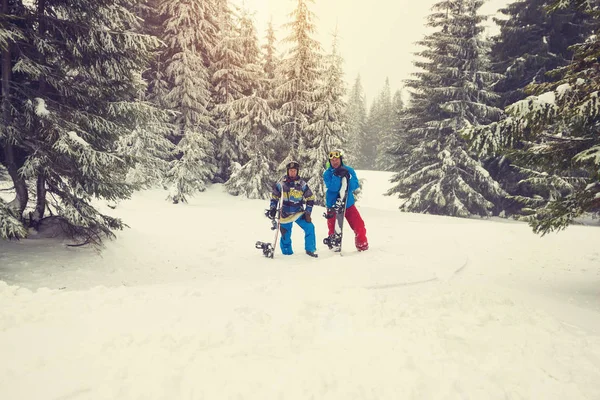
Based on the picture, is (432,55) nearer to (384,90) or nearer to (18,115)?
(18,115)

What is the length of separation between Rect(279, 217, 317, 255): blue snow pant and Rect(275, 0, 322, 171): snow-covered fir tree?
402 inches

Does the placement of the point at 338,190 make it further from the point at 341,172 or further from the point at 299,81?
the point at 299,81

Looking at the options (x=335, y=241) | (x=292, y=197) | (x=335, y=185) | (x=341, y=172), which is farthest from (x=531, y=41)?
(x=292, y=197)

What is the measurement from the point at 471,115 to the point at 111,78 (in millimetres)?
17560

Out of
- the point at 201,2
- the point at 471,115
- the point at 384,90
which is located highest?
the point at 384,90

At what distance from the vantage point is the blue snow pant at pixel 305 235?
8164 millimetres

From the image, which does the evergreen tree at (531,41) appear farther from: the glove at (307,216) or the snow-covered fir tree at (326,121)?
the glove at (307,216)

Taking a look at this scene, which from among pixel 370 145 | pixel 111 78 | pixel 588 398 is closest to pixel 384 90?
pixel 370 145

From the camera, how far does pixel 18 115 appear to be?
668 cm

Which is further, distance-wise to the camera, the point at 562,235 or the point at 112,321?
the point at 562,235

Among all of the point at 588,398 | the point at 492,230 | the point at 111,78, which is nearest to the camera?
the point at 588,398

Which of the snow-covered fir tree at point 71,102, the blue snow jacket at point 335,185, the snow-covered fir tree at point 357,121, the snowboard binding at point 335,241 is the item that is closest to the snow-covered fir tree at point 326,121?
the blue snow jacket at point 335,185

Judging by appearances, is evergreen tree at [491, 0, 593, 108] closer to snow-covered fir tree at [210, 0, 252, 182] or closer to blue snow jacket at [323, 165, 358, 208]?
blue snow jacket at [323, 165, 358, 208]

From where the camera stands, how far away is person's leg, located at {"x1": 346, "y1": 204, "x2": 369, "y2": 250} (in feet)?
26.5
